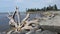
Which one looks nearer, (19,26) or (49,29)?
(49,29)

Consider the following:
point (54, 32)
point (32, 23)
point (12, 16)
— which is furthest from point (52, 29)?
point (12, 16)

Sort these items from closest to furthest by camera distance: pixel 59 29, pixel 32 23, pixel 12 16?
pixel 59 29
pixel 32 23
pixel 12 16

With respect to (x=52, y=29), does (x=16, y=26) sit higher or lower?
lower

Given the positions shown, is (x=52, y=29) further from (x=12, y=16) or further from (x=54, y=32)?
(x=12, y=16)

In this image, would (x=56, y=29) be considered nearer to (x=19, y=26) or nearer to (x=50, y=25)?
(x=50, y=25)

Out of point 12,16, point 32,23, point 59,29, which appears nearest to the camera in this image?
point 59,29

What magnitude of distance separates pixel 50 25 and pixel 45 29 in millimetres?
158

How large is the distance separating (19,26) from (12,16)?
1.66ft

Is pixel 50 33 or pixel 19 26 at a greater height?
pixel 50 33

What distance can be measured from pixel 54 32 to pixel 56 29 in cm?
7

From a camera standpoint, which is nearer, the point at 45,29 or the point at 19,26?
the point at 45,29

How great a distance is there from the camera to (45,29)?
368cm

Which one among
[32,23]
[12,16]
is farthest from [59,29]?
[12,16]

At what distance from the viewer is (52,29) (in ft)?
11.7
